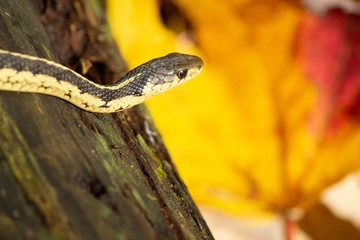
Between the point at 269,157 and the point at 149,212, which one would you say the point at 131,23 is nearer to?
the point at 269,157

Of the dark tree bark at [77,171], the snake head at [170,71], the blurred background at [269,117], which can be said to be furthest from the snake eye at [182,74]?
the blurred background at [269,117]

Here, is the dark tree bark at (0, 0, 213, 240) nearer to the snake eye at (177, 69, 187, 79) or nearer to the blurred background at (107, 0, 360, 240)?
the snake eye at (177, 69, 187, 79)

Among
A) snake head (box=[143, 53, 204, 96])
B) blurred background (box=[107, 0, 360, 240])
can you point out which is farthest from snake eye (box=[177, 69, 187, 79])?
blurred background (box=[107, 0, 360, 240])

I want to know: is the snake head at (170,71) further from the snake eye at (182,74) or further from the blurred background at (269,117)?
the blurred background at (269,117)

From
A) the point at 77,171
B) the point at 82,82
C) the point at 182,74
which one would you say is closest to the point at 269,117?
the point at 182,74

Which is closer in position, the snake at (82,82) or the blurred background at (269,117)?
the snake at (82,82)
